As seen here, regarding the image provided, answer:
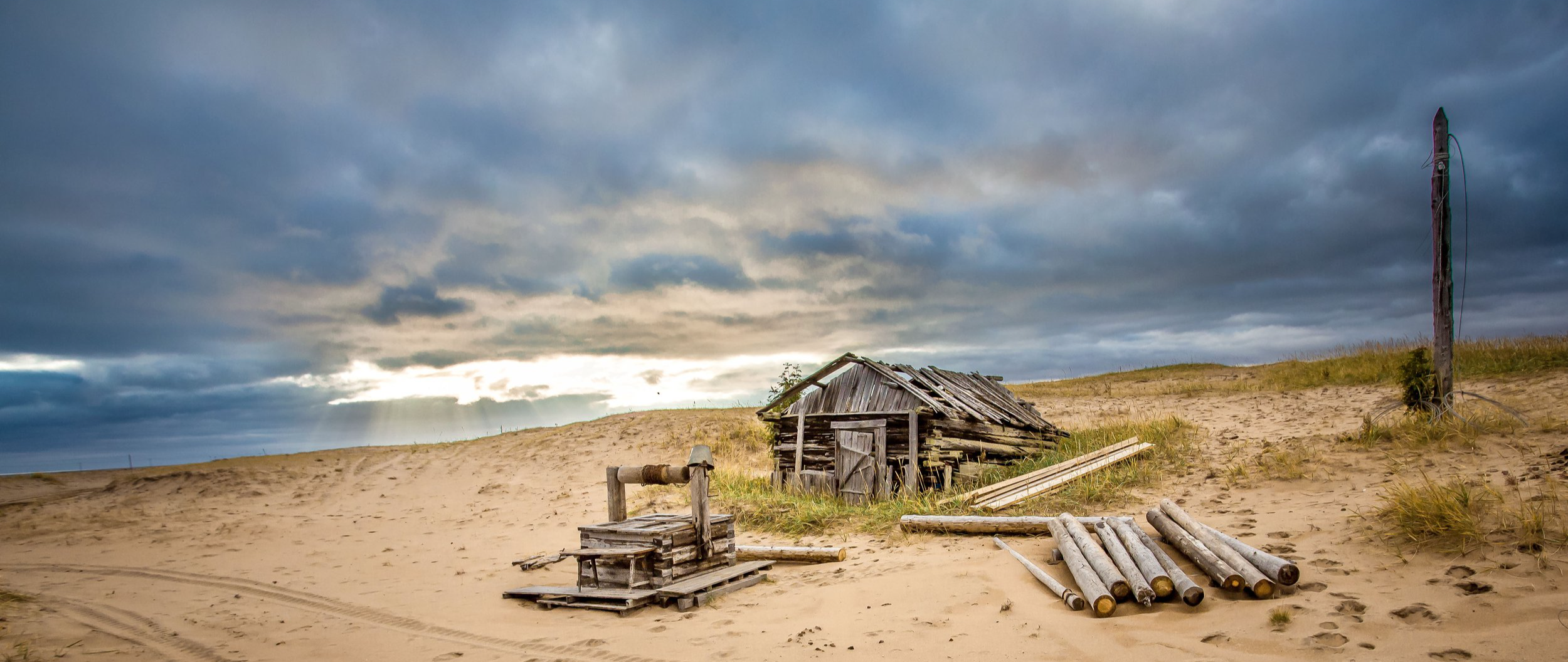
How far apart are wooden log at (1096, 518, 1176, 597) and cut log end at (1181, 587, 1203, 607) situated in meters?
0.23

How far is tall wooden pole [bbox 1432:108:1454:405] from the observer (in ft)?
39.0

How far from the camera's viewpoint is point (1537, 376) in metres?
16.6

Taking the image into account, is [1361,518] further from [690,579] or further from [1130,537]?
[690,579]

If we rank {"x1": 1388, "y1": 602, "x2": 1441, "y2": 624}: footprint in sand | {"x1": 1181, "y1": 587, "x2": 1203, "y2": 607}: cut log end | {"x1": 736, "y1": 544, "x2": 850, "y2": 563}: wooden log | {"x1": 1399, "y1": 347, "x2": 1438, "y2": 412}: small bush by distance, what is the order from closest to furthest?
{"x1": 1388, "y1": 602, "x2": 1441, "y2": 624}: footprint in sand < {"x1": 1181, "y1": 587, "x2": 1203, "y2": 607}: cut log end < {"x1": 736, "y1": 544, "x2": 850, "y2": 563}: wooden log < {"x1": 1399, "y1": 347, "x2": 1438, "y2": 412}: small bush

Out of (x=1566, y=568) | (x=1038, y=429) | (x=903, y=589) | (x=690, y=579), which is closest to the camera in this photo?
(x=1566, y=568)

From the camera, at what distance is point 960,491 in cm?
1393

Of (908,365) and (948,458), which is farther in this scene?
(908,365)

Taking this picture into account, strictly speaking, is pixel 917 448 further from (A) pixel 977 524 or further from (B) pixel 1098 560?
(B) pixel 1098 560

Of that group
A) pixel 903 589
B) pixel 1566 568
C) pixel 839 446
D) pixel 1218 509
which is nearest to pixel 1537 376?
pixel 1218 509

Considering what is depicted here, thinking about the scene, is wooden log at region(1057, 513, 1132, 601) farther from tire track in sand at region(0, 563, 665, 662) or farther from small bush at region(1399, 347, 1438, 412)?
small bush at region(1399, 347, 1438, 412)

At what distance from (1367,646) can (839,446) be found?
1137 centimetres

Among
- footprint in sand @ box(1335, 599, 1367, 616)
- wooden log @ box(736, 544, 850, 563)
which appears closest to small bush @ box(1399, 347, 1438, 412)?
footprint in sand @ box(1335, 599, 1367, 616)

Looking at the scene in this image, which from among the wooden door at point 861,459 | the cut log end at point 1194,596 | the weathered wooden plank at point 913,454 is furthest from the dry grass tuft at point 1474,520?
the wooden door at point 861,459

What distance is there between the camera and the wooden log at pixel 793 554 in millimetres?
9891
